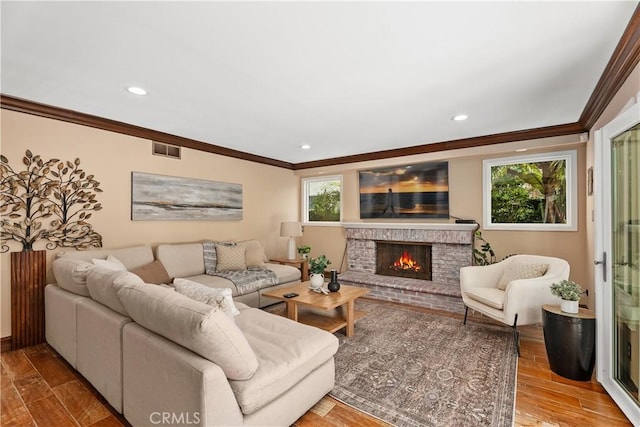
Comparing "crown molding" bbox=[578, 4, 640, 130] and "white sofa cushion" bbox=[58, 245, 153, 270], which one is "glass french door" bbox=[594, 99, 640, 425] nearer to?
"crown molding" bbox=[578, 4, 640, 130]

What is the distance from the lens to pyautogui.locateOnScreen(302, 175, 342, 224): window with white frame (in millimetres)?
6094

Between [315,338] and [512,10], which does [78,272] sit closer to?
[315,338]

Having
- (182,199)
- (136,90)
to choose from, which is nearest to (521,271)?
(136,90)

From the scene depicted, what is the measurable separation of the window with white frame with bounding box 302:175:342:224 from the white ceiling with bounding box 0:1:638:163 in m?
2.52

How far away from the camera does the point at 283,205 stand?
20.2 ft

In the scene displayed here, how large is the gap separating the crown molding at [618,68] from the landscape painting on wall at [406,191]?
6.81ft

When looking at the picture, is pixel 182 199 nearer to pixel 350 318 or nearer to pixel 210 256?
pixel 210 256

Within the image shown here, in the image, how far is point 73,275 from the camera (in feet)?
8.18

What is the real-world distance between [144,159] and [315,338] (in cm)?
337

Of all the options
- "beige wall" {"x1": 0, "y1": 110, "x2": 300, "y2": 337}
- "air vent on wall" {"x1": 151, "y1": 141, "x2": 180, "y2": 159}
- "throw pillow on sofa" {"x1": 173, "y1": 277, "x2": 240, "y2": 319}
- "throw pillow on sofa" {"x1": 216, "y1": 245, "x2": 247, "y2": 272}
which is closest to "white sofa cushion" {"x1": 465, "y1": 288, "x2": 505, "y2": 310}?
"throw pillow on sofa" {"x1": 173, "y1": 277, "x2": 240, "y2": 319}

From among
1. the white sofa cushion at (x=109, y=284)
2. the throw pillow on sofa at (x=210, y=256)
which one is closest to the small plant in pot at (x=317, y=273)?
the throw pillow on sofa at (x=210, y=256)

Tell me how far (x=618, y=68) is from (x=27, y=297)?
540 centimetres

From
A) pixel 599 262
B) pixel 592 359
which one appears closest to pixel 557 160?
pixel 599 262

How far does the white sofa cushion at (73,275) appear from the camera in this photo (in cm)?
245
